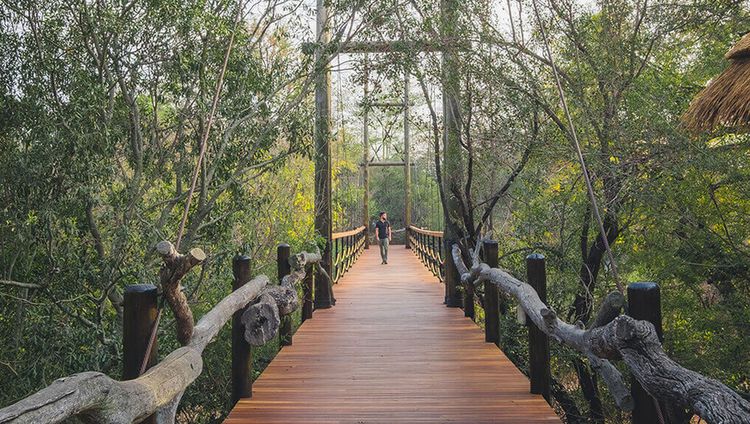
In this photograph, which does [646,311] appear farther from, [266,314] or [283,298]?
[283,298]

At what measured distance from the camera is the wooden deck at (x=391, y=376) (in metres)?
2.66

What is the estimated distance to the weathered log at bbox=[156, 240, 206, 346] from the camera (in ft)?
6.36

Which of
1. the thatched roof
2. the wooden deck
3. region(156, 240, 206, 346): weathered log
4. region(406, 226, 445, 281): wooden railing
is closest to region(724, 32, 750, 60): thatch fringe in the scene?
the thatched roof

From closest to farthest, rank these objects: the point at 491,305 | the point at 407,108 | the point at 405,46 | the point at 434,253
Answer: the point at 491,305, the point at 405,46, the point at 407,108, the point at 434,253

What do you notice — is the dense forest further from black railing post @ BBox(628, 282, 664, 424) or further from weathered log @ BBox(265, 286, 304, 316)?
black railing post @ BBox(628, 282, 664, 424)

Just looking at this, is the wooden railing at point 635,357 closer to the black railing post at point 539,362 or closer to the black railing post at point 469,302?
the black railing post at point 539,362

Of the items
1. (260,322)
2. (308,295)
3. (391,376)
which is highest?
(260,322)

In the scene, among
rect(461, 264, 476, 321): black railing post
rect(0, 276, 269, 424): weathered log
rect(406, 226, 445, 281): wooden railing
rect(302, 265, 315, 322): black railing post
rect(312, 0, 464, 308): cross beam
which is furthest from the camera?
rect(406, 226, 445, 281): wooden railing

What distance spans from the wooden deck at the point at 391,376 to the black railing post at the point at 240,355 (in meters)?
0.06

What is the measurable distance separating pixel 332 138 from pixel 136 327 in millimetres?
3299

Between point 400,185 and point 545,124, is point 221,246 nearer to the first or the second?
point 545,124

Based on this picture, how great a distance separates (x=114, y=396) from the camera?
4.61 feet

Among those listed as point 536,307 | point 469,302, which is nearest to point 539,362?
point 536,307

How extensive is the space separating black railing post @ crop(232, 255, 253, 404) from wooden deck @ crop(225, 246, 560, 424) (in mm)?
59
